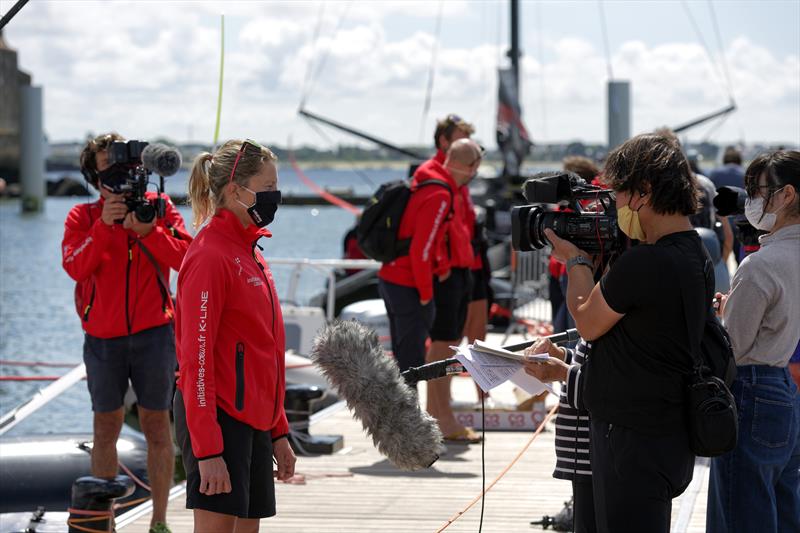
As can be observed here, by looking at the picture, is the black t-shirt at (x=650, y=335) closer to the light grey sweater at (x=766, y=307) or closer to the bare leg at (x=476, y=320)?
the light grey sweater at (x=766, y=307)

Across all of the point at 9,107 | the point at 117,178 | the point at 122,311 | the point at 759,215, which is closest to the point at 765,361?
the point at 759,215

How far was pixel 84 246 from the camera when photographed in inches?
196

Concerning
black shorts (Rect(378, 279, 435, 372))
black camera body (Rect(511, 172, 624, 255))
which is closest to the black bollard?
black camera body (Rect(511, 172, 624, 255))

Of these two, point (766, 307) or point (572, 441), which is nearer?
point (766, 307)

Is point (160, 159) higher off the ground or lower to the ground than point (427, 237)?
higher

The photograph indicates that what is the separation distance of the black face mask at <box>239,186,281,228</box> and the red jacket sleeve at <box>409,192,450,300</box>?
10.0 ft

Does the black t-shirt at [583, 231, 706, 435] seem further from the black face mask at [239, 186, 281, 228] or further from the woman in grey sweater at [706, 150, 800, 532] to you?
the black face mask at [239, 186, 281, 228]

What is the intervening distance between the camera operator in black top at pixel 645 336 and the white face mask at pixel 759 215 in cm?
81

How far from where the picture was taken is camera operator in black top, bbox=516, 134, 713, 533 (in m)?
3.06

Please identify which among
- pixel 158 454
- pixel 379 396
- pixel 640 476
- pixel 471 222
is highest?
pixel 471 222

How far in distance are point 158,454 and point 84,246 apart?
3.09 feet

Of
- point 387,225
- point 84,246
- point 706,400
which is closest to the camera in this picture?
point 706,400

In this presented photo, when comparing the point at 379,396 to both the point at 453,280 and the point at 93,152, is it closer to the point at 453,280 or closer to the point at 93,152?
the point at 93,152

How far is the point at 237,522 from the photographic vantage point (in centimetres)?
355
